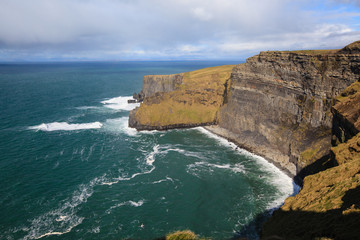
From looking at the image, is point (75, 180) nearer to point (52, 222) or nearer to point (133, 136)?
point (52, 222)

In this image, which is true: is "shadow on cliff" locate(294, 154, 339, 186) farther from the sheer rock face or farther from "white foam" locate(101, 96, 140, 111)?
"white foam" locate(101, 96, 140, 111)

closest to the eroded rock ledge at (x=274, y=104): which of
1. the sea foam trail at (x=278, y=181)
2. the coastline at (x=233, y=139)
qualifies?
the coastline at (x=233, y=139)

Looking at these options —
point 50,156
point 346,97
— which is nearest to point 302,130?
point 346,97

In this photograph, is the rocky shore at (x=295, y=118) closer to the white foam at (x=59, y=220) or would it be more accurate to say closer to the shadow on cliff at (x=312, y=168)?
the shadow on cliff at (x=312, y=168)

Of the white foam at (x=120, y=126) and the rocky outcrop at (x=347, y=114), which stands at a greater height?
the rocky outcrop at (x=347, y=114)

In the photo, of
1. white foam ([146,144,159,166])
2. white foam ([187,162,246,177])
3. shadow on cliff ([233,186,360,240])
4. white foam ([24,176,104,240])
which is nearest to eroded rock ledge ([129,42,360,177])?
white foam ([187,162,246,177])

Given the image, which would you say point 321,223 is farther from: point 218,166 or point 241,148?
point 241,148
